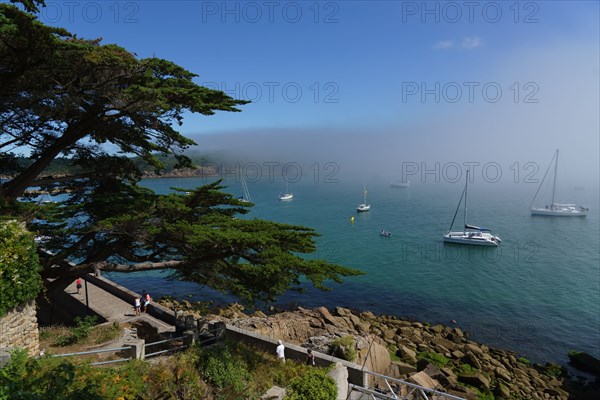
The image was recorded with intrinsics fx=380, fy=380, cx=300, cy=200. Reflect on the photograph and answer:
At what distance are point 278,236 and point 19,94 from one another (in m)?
7.93

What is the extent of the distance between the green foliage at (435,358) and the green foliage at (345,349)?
7.45m

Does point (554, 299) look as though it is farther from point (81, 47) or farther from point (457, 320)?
point (81, 47)

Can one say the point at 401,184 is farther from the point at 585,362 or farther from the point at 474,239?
the point at 585,362

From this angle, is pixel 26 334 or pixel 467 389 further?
pixel 467 389

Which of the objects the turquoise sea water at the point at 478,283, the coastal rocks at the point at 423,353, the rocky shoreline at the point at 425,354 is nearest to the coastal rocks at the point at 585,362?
the turquoise sea water at the point at 478,283

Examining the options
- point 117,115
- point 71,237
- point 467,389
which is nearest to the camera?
point 117,115

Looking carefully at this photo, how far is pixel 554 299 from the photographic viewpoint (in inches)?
1240

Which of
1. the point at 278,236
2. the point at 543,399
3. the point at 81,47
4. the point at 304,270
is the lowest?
the point at 543,399

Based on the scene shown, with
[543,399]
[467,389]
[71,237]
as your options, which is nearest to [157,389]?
[71,237]

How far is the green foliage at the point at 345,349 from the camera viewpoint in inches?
578

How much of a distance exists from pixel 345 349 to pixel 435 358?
8593 mm

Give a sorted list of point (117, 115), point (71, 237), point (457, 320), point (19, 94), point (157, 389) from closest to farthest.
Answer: point (157, 389) → point (19, 94) → point (117, 115) → point (71, 237) → point (457, 320)

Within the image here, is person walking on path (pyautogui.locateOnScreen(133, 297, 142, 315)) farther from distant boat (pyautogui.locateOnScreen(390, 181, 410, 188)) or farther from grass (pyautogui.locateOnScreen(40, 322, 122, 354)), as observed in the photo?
distant boat (pyautogui.locateOnScreen(390, 181, 410, 188))

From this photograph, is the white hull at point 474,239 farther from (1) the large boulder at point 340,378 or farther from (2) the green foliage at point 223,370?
(2) the green foliage at point 223,370
